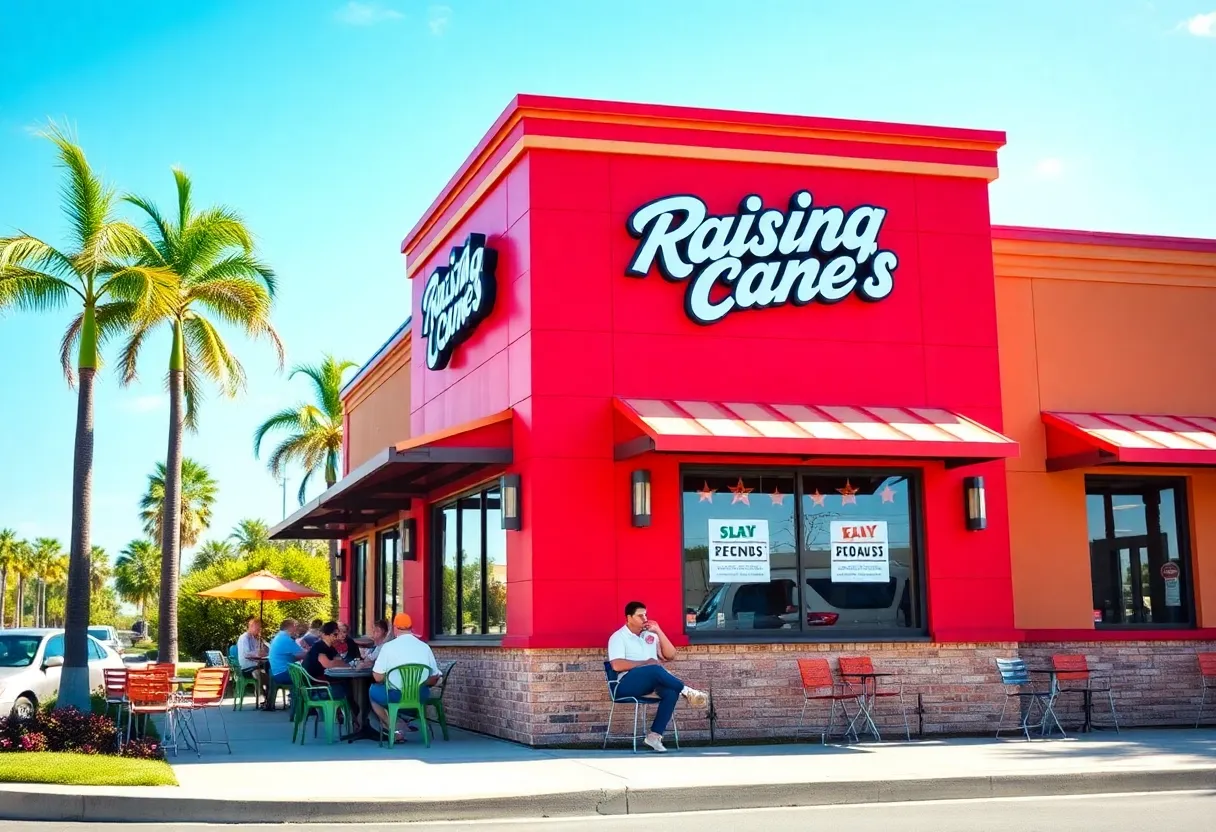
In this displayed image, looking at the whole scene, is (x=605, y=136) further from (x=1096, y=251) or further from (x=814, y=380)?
(x=1096, y=251)

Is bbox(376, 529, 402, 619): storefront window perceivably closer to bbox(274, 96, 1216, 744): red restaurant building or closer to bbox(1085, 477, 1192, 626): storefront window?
bbox(274, 96, 1216, 744): red restaurant building

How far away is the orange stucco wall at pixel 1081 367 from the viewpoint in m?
16.3

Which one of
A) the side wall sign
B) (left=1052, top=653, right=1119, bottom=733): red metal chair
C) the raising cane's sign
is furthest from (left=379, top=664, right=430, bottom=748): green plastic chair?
(left=1052, top=653, right=1119, bottom=733): red metal chair

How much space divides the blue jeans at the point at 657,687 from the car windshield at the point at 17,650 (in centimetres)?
984

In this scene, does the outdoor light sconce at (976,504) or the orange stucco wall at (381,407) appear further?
the orange stucco wall at (381,407)

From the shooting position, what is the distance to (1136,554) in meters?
16.8

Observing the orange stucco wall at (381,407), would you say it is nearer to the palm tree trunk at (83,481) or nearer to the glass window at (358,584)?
the glass window at (358,584)

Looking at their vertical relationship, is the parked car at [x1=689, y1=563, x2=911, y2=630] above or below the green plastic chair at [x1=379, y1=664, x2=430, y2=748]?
above

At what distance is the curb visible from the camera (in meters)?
9.52

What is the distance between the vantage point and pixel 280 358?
26750mm

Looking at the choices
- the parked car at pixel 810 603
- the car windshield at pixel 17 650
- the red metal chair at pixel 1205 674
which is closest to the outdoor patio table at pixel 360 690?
the parked car at pixel 810 603

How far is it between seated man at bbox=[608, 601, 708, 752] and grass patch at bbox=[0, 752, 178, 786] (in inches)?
176

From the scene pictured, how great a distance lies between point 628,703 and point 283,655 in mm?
6707

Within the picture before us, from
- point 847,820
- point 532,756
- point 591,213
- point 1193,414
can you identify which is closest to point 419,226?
point 591,213
